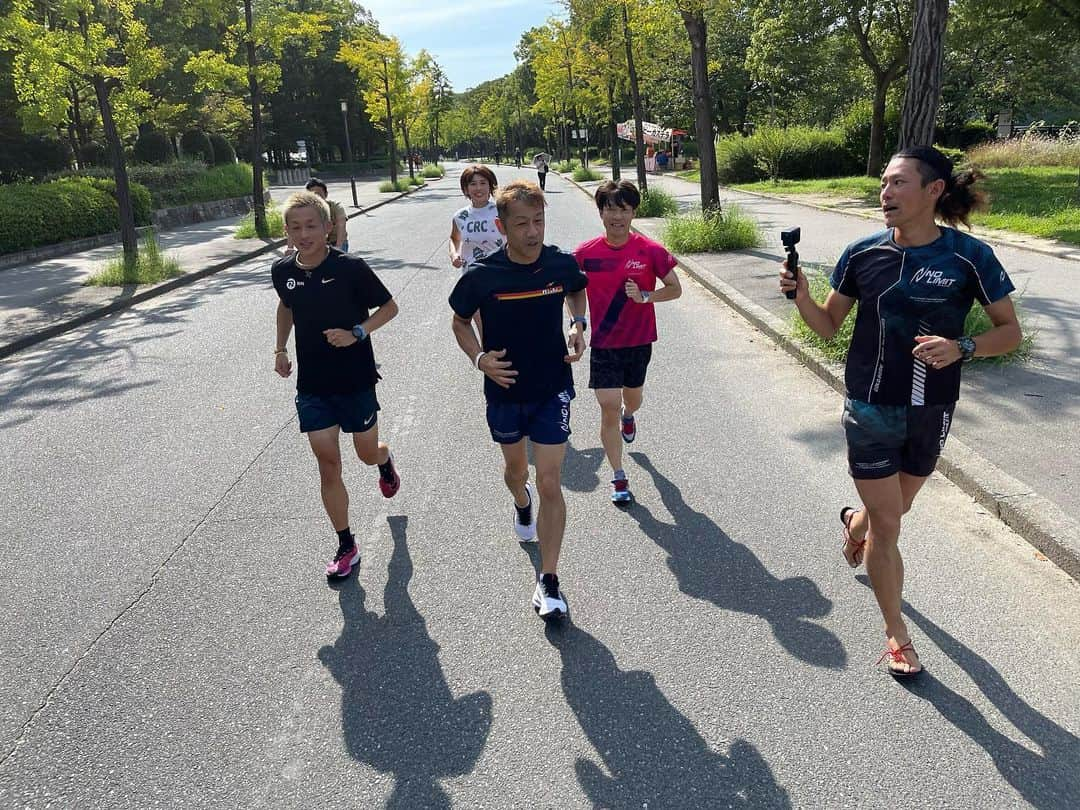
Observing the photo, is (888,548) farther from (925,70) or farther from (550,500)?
(925,70)

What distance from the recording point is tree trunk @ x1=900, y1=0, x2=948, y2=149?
723 cm

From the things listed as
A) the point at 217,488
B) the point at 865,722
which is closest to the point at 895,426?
the point at 865,722

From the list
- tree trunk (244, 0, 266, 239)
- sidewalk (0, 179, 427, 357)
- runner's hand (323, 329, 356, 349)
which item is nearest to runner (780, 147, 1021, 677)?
runner's hand (323, 329, 356, 349)

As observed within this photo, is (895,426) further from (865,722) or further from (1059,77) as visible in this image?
(1059,77)

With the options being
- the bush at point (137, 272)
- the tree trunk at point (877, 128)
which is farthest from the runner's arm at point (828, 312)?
the tree trunk at point (877, 128)

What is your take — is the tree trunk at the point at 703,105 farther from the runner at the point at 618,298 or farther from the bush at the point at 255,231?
the bush at the point at 255,231

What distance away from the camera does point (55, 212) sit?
64.0 feet

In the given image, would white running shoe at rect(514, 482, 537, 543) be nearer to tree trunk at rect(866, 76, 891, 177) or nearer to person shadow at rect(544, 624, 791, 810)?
person shadow at rect(544, 624, 791, 810)

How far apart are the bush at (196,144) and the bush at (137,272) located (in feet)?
84.4

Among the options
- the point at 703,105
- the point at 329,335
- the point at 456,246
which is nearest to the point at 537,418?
the point at 329,335

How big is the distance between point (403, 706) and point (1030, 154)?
31888 millimetres

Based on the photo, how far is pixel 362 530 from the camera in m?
4.52

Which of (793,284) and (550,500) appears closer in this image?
(793,284)

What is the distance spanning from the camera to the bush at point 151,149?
33.1 m
